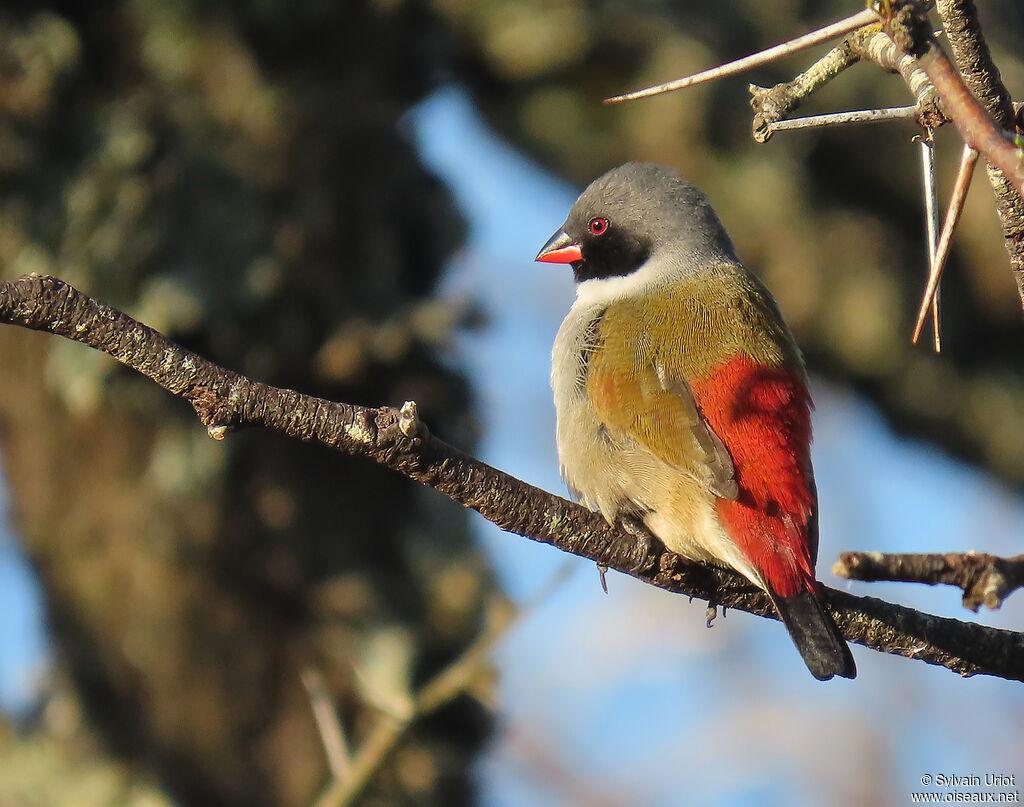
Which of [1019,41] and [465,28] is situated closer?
[465,28]

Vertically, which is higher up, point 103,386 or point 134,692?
point 103,386

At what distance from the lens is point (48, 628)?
14.0 ft

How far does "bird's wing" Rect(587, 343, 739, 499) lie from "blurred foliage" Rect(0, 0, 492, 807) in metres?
1.00

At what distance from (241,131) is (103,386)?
993 mm

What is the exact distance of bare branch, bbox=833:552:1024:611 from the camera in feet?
4.20

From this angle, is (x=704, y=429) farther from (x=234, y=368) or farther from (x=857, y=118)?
(x=857, y=118)

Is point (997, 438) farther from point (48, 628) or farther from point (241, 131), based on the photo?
point (48, 628)

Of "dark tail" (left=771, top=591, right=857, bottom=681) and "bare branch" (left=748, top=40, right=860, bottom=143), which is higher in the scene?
"bare branch" (left=748, top=40, right=860, bottom=143)

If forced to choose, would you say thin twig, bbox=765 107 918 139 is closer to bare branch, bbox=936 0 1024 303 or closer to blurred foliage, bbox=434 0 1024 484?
bare branch, bbox=936 0 1024 303

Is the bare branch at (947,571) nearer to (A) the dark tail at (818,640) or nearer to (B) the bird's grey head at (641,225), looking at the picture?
(A) the dark tail at (818,640)

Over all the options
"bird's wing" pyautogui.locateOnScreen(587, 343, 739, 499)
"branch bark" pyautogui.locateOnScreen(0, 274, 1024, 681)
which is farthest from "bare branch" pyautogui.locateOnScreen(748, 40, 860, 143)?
"bird's wing" pyautogui.locateOnScreen(587, 343, 739, 499)

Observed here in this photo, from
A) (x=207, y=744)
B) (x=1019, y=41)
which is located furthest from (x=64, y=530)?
(x=1019, y=41)

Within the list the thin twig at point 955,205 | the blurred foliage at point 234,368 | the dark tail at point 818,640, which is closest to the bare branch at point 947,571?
the thin twig at point 955,205

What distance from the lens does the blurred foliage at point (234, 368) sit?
3.92 meters
